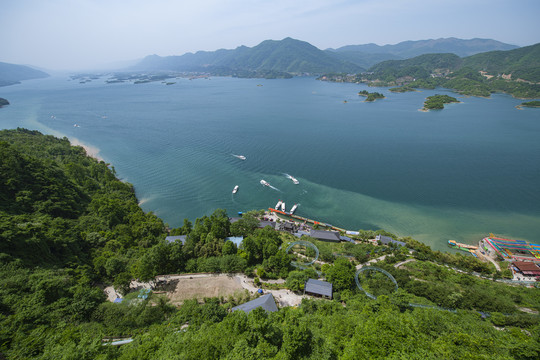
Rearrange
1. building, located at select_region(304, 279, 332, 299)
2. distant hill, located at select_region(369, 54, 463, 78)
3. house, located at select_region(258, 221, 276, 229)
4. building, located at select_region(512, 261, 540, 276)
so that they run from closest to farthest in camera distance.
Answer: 1. building, located at select_region(304, 279, 332, 299)
2. building, located at select_region(512, 261, 540, 276)
3. house, located at select_region(258, 221, 276, 229)
4. distant hill, located at select_region(369, 54, 463, 78)

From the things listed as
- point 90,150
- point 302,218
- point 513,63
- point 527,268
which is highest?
point 513,63

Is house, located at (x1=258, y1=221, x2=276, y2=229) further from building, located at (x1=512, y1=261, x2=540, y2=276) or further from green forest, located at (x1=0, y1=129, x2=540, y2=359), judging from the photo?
building, located at (x1=512, y1=261, x2=540, y2=276)

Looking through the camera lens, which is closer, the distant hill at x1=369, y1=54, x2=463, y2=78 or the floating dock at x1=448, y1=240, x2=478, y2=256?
the floating dock at x1=448, y1=240, x2=478, y2=256

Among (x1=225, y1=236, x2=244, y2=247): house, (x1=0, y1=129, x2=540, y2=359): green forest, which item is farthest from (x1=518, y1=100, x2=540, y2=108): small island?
(x1=225, y1=236, x2=244, y2=247): house

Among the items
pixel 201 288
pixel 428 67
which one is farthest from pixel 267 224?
pixel 428 67

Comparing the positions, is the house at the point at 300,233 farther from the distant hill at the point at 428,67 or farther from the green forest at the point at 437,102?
the distant hill at the point at 428,67

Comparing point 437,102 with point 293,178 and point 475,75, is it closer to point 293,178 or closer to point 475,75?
point 475,75

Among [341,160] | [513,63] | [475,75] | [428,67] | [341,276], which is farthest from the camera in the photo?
[428,67]
